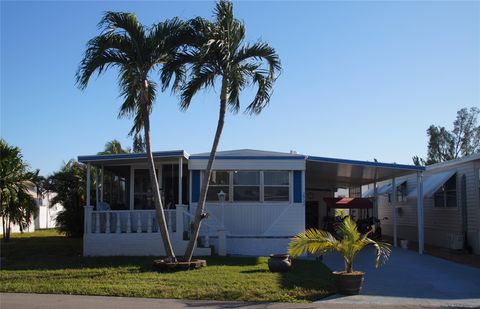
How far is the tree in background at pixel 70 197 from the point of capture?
2680 centimetres

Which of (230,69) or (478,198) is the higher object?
(230,69)

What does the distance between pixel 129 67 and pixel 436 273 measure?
9.34 m

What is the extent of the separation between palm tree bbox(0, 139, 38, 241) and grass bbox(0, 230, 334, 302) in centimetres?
454

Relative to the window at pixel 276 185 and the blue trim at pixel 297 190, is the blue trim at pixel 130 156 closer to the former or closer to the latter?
the window at pixel 276 185

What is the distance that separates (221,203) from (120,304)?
29.1 ft

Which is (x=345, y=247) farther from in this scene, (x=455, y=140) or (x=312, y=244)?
(x=455, y=140)

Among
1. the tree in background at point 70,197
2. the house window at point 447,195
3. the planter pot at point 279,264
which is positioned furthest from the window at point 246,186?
the tree in background at point 70,197

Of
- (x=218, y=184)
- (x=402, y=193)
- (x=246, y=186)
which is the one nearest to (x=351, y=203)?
(x=402, y=193)

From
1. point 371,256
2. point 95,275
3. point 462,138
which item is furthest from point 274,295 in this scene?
point 462,138

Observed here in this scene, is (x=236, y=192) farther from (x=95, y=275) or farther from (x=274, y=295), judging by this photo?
(x=274, y=295)

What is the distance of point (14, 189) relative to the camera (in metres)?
20.0

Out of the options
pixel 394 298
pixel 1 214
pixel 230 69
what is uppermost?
pixel 230 69

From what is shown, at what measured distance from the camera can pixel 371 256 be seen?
58.6 ft

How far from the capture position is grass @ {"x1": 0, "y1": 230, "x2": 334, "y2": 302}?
418 inches
